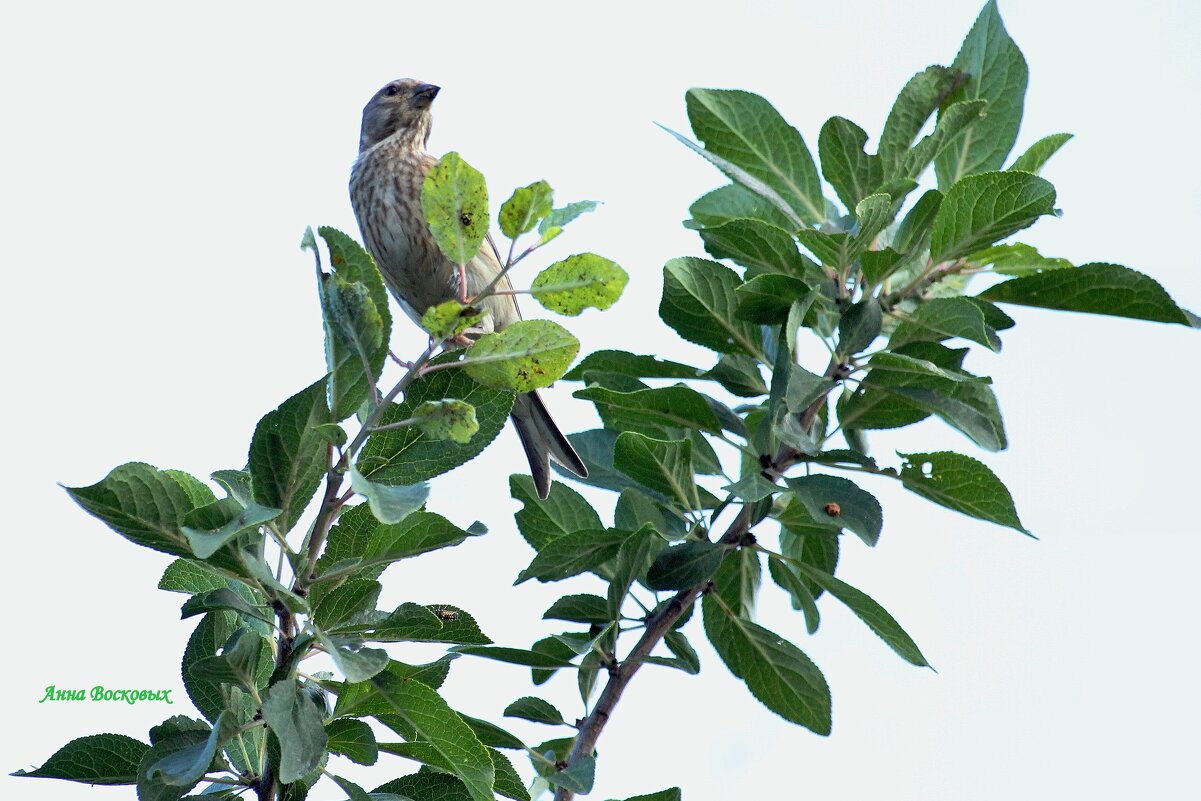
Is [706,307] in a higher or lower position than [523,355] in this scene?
higher

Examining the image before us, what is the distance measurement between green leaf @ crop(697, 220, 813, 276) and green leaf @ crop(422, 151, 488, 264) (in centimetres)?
71

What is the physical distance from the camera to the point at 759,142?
10.6 ft

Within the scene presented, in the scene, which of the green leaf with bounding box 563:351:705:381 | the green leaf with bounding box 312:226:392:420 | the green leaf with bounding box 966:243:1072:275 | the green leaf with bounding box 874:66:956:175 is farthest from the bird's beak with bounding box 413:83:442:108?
the green leaf with bounding box 312:226:392:420

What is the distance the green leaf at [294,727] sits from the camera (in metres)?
2.02

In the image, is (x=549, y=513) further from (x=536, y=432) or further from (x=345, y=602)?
(x=536, y=432)

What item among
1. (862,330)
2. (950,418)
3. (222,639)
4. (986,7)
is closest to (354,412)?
(222,639)

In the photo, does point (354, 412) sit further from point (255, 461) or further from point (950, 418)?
point (950, 418)

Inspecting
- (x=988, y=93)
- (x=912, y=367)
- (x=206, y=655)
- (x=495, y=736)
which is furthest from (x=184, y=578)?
(x=988, y=93)

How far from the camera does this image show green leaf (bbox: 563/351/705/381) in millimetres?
3123

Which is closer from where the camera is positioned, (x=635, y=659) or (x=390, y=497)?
(x=390, y=497)

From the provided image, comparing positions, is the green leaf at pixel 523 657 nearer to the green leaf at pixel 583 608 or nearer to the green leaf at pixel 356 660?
the green leaf at pixel 583 608

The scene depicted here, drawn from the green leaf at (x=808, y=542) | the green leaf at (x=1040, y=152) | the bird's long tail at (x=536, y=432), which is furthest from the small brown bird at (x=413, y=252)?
the green leaf at (x=1040, y=152)

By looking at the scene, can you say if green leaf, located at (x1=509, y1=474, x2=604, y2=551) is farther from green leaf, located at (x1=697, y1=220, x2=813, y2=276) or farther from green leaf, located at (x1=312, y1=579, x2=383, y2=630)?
green leaf, located at (x1=312, y1=579, x2=383, y2=630)

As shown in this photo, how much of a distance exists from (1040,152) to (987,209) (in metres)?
0.67
